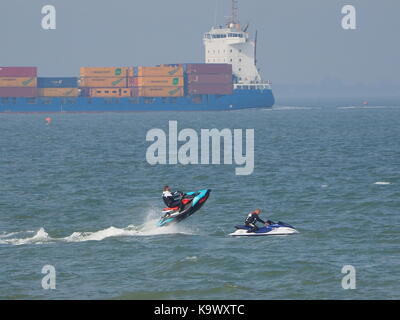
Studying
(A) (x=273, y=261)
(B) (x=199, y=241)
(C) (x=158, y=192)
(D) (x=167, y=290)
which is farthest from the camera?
(C) (x=158, y=192)

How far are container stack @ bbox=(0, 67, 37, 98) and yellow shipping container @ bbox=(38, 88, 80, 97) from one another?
1886 mm

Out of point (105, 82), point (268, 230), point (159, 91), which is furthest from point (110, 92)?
point (268, 230)

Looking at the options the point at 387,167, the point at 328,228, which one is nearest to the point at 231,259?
the point at 328,228

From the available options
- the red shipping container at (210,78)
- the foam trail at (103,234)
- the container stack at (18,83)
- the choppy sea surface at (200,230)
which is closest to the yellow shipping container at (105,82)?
the container stack at (18,83)

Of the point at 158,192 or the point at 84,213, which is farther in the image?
the point at 158,192

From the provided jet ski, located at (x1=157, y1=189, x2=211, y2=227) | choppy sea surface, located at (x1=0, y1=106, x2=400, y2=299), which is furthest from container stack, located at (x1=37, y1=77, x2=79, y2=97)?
jet ski, located at (x1=157, y1=189, x2=211, y2=227)

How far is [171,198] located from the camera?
1209 inches

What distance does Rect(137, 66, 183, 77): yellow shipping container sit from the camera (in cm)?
15373

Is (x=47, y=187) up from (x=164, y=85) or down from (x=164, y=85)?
down

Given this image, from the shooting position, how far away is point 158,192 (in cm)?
4519

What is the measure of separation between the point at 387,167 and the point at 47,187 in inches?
1028

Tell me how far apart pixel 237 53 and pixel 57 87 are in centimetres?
4119

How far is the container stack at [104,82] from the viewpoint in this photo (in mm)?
152875
